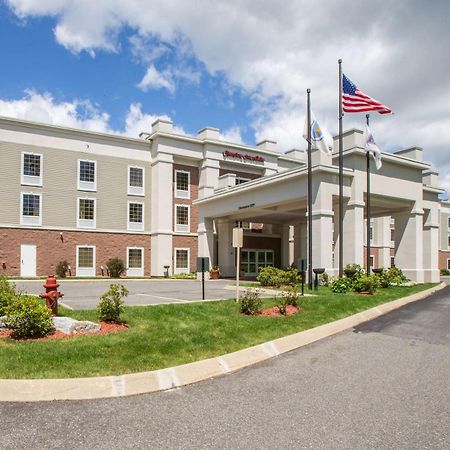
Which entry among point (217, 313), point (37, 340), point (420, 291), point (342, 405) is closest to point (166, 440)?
point (342, 405)

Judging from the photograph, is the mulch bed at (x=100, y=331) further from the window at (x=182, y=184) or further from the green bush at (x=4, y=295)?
the window at (x=182, y=184)

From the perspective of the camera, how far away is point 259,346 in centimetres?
980

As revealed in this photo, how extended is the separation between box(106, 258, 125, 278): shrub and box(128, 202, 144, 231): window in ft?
11.1

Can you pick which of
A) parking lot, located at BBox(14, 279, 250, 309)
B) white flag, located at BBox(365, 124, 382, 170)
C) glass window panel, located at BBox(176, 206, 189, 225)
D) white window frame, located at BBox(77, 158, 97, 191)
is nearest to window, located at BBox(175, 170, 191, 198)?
glass window panel, located at BBox(176, 206, 189, 225)

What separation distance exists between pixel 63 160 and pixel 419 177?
26025 mm

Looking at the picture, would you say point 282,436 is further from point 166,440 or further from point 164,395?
point 164,395

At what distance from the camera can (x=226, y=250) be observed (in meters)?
37.5

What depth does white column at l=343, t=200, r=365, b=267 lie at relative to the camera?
25.7 metres

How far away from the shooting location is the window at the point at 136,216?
124 feet

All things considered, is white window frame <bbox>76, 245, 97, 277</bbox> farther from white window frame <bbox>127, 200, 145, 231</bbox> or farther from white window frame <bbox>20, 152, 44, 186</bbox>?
white window frame <bbox>20, 152, 44, 186</bbox>

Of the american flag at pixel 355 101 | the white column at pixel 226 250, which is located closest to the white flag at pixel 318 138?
the american flag at pixel 355 101

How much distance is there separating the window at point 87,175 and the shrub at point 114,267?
6.04 m

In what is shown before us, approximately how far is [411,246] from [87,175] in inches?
974

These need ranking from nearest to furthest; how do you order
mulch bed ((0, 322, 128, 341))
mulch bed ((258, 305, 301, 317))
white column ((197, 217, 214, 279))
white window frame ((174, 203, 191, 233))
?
mulch bed ((0, 322, 128, 341))
mulch bed ((258, 305, 301, 317))
white column ((197, 217, 214, 279))
white window frame ((174, 203, 191, 233))
